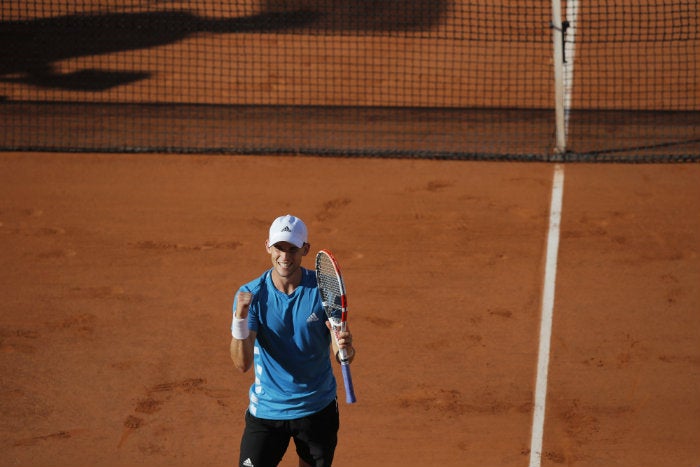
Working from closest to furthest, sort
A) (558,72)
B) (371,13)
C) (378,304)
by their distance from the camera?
(378,304) → (558,72) → (371,13)

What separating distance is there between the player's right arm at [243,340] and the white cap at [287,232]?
38 centimetres

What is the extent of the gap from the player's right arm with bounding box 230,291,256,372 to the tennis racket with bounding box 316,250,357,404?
46 centimetres

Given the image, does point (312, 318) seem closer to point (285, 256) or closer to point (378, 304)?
point (285, 256)

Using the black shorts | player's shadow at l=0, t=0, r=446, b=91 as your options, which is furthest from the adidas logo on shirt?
player's shadow at l=0, t=0, r=446, b=91

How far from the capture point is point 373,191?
41.2 ft

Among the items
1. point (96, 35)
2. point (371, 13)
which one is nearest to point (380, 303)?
point (371, 13)

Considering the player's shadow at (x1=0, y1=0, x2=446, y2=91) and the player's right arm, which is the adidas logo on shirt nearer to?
the player's right arm

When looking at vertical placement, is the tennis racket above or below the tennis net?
below

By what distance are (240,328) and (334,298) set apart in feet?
1.95

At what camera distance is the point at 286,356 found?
627 cm

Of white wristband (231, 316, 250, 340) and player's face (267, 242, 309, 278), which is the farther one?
player's face (267, 242, 309, 278)

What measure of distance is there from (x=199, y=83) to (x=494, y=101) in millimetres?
4791

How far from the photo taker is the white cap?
236 inches

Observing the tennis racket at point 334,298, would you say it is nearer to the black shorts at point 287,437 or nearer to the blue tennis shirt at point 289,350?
the blue tennis shirt at point 289,350
